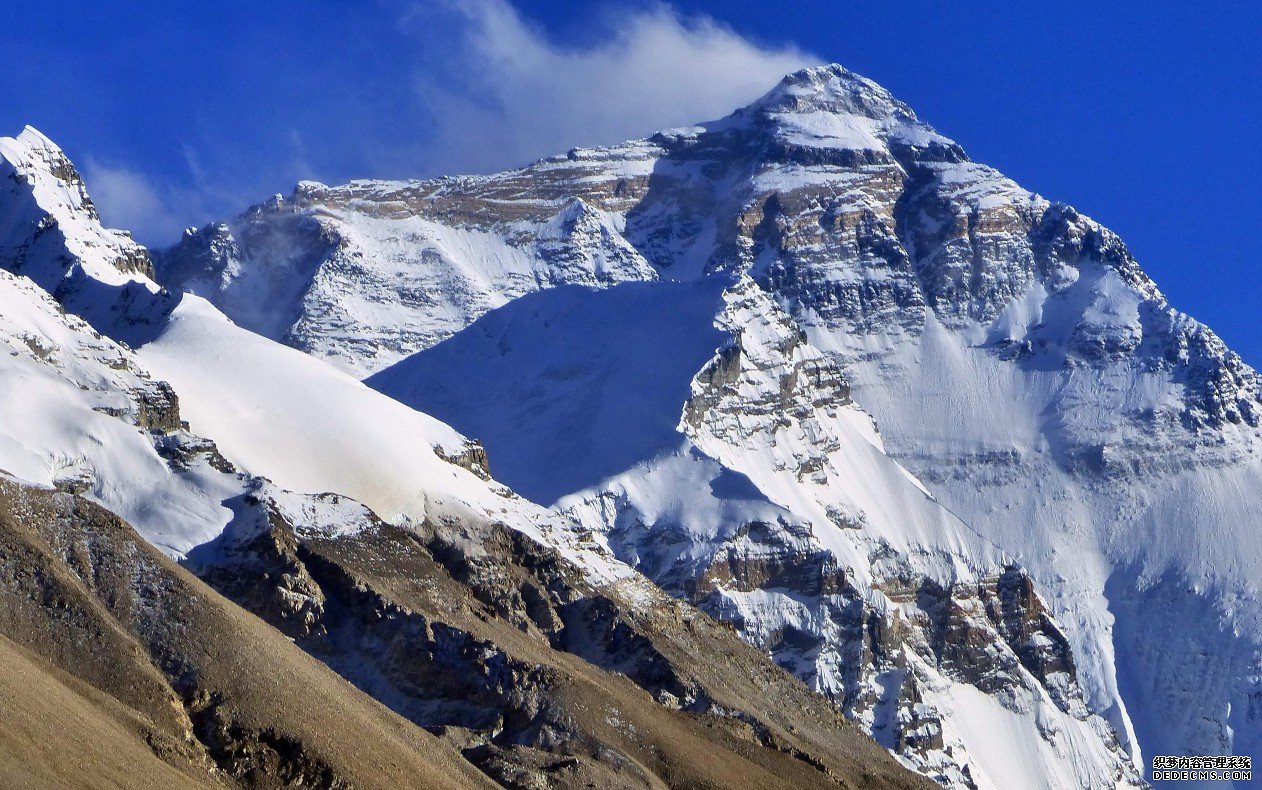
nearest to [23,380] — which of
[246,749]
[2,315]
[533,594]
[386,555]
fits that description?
[2,315]

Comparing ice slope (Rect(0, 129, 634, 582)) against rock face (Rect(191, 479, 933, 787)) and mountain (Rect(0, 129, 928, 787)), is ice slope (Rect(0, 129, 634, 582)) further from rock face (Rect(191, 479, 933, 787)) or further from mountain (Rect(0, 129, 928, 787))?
rock face (Rect(191, 479, 933, 787))

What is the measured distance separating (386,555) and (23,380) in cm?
2250

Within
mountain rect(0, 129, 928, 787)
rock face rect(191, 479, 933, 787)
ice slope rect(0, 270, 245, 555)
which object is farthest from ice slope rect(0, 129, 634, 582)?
rock face rect(191, 479, 933, 787)

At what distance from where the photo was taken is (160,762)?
83875 millimetres

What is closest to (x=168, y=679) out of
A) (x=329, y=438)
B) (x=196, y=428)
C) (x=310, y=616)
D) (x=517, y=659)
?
(x=310, y=616)

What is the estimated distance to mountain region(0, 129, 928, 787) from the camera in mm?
91688

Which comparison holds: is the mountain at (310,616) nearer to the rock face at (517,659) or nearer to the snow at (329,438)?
the rock face at (517,659)

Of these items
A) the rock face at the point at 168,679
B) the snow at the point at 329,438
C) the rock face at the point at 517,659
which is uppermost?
the snow at the point at 329,438

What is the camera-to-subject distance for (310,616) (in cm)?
11412

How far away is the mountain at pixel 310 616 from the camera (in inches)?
3610

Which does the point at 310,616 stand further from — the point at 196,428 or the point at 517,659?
the point at 196,428

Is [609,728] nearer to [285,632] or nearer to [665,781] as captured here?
[665,781]

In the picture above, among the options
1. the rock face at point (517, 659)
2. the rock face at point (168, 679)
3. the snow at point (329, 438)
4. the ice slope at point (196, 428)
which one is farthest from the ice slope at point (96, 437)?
the rock face at point (168, 679)

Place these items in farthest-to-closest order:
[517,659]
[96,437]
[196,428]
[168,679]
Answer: [196,428] < [96,437] < [517,659] < [168,679]
